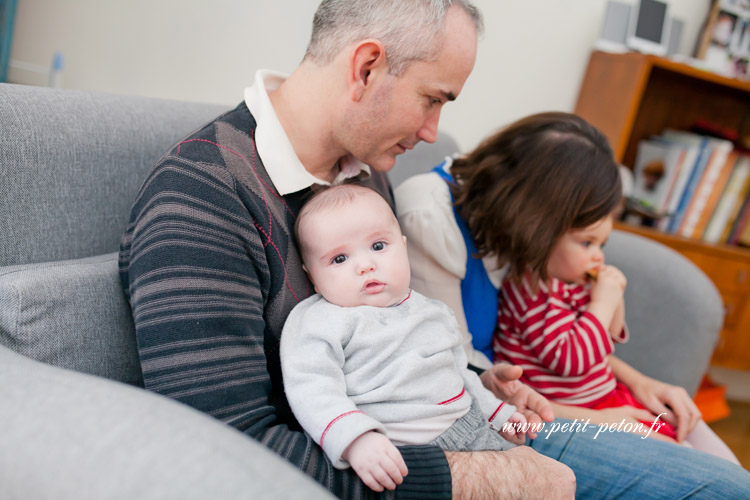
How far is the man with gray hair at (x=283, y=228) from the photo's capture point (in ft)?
2.43

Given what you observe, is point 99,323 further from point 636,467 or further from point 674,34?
point 674,34

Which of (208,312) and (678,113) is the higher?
(678,113)

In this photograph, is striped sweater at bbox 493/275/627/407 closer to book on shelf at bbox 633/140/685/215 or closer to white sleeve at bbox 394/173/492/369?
white sleeve at bbox 394/173/492/369

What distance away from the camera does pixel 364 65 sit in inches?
38.1

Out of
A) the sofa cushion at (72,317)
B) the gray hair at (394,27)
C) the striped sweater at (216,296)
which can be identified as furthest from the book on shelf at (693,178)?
the sofa cushion at (72,317)

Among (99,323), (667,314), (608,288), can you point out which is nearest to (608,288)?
(608,288)

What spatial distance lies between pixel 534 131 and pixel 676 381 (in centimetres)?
73

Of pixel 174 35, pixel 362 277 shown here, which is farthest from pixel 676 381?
pixel 174 35

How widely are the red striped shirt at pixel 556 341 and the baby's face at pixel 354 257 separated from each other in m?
0.43

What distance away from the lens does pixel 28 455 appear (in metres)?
0.48

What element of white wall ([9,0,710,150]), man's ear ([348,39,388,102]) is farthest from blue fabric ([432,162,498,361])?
white wall ([9,0,710,150])

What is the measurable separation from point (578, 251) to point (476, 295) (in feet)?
0.83

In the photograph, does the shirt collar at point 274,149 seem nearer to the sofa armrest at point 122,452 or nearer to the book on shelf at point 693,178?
the sofa armrest at point 122,452

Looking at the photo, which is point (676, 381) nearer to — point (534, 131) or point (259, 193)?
point (534, 131)
